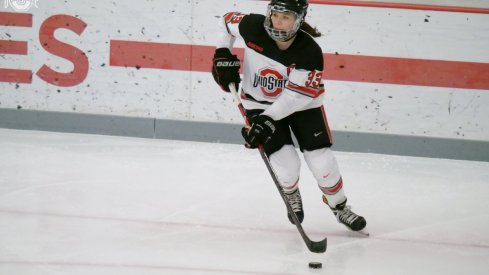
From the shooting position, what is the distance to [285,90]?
2967 millimetres

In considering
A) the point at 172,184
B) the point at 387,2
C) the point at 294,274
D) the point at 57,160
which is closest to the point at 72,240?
the point at 294,274

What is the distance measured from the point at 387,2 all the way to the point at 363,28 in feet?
0.76

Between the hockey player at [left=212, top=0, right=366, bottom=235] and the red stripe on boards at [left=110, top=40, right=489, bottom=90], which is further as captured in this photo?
the red stripe on boards at [left=110, top=40, right=489, bottom=90]

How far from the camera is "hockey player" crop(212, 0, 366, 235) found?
2920 millimetres

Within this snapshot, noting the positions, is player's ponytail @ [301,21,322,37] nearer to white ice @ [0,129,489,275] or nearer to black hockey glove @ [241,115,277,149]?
black hockey glove @ [241,115,277,149]

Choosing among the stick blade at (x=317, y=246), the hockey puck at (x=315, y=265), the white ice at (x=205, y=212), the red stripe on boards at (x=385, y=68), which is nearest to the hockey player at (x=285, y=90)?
the white ice at (x=205, y=212)

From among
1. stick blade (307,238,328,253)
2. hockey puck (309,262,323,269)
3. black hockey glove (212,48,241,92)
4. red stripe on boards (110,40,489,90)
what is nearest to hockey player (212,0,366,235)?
black hockey glove (212,48,241,92)

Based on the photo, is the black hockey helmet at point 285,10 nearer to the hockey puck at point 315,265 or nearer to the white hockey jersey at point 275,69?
the white hockey jersey at point 275,69

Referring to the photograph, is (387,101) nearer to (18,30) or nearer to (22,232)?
(18,30)

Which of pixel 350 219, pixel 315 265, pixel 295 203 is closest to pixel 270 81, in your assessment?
pixel 295 203

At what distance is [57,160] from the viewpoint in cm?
427

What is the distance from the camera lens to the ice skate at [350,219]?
3119 millimetres

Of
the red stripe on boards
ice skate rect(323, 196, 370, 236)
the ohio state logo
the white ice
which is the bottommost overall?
the white ice

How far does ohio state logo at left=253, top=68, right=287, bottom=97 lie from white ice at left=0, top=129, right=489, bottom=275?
569mm
